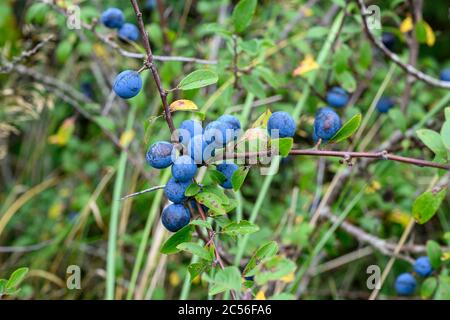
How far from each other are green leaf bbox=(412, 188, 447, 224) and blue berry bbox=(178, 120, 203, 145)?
1.60 ft

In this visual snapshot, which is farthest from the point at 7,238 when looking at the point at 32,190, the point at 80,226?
the point at 80,226

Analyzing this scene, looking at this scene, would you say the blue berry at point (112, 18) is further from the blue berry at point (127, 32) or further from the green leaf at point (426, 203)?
the green leaf at point (426, 203)

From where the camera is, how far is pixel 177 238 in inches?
41.4

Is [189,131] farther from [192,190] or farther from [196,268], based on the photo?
[196,268]

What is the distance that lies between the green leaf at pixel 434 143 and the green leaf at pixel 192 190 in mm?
470

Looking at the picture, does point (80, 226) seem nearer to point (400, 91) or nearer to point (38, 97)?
point (38, 97)

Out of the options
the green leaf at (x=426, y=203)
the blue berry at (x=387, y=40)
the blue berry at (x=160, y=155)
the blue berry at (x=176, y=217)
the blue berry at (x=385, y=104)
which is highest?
the blue berry at (x=387, y=40)

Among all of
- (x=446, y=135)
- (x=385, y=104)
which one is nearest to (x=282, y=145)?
(x=446, y=135)

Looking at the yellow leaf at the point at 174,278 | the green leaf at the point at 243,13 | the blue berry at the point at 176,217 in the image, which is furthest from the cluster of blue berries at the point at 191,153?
the yellow leaf at the point at 174,278

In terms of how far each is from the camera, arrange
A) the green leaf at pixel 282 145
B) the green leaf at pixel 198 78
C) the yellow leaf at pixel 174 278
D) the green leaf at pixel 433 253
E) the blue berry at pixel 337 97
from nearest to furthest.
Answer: the green leaf at pixel 282 145
the green leaf at pixel 198 78
the green leaf at pixel 433 253
the blue berry at pixel 337 97
the yellow leaf at pixel 174 278

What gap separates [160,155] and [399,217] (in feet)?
4.40

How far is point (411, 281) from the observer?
1620mm

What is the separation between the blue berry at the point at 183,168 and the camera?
0.98 metres

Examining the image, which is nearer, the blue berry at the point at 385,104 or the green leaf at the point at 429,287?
the green leaf at the point at 429,287
